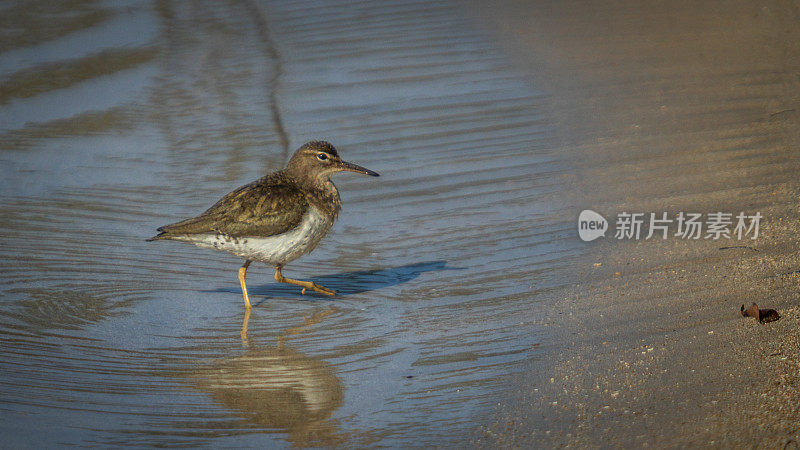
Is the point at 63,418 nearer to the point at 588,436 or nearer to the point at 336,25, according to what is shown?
the point at 588,436

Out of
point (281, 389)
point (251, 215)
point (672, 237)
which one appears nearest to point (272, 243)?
point (251, 215)

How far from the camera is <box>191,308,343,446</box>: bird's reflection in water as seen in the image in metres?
4.70

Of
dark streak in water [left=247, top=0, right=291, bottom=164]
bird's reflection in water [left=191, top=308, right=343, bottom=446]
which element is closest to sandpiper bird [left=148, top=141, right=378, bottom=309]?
bird's reflection in water [left=191, top=308, right=343, bottom=446]

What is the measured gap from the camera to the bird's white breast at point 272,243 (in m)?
6.60

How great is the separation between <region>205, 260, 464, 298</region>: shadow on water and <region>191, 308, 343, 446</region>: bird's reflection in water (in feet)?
3.19

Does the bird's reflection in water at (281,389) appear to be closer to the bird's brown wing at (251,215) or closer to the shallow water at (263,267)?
the shallow water at (263,267)

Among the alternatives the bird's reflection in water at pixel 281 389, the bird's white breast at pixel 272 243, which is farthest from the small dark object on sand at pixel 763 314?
the bird's white breast at pixel 272 243

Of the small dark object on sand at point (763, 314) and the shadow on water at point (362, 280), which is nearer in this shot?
the small dark object on sand at point (763, 314)

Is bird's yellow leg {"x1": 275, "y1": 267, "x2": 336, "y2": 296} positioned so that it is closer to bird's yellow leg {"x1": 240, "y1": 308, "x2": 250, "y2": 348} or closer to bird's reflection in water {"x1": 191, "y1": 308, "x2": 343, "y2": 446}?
bird's yellow leg {"x1": 240, "y1": 308, "x2": 250, "y2": 348}

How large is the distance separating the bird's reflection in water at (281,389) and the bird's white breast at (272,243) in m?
0.82

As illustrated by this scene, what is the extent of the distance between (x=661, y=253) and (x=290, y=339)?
2.63m

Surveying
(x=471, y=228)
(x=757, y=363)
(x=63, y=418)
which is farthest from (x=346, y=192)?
(x=757, y=363)

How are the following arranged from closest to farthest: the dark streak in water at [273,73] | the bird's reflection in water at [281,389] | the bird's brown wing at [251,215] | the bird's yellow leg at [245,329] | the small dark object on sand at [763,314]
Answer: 1. the bird's reflection in water at [281,389]
2. the small dark object on sand at [763,314]
3. the bird's yellow leg at [245,329]
4. the bird's brown wing at [251,215]
5. the dark streak in water at [273,73]

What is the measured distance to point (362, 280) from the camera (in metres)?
6.94
